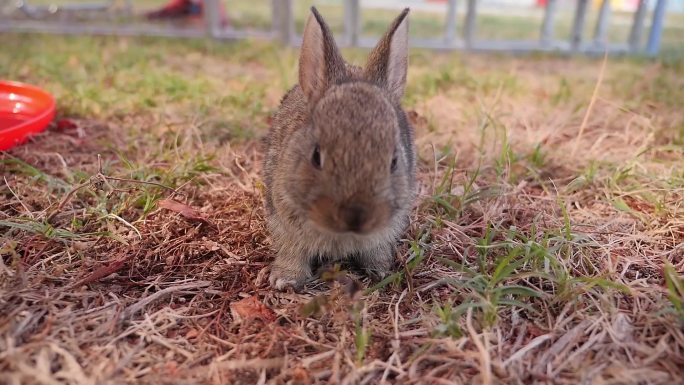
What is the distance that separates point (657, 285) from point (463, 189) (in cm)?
143

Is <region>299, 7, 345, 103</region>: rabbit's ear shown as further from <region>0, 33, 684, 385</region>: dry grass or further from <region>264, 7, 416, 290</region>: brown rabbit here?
<region>0, 33, 684, 385</region>: dry grass

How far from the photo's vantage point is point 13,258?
290 cm

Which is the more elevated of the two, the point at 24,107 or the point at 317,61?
the point at 317,61

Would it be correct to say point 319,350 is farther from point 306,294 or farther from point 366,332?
point 306,294

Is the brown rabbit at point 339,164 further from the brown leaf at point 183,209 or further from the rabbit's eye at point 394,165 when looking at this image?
the brown leaf at point 183,209

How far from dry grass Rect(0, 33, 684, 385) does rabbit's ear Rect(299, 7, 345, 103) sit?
1.06 m

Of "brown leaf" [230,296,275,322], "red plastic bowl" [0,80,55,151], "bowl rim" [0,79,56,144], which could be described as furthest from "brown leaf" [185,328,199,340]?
"red plastic bowl" [0,80,55,151]

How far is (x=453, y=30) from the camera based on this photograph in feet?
33.7

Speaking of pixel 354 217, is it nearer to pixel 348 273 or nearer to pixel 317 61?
pixel 348 273

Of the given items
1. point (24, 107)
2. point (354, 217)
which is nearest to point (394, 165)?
point (354, 217)

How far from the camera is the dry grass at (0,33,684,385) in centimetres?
239

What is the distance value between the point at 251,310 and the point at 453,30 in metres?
8.79

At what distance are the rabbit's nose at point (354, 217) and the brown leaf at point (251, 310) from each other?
2.33 feet

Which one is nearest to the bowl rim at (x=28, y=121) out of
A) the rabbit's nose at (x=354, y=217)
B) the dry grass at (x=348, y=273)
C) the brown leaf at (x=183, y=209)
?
the dry grass at (x=348, y=273)
